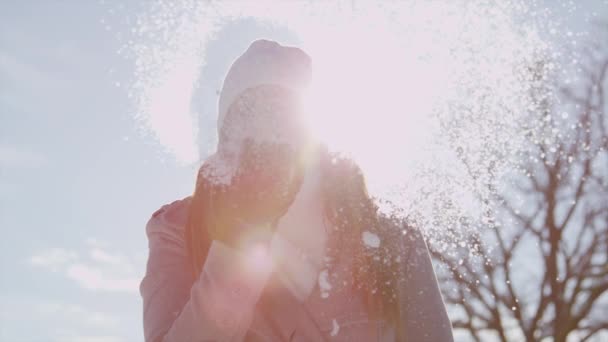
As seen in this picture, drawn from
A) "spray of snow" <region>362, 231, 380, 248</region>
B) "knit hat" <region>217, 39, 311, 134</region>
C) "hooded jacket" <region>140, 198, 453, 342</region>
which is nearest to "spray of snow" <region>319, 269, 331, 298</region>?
"hooded jacket" <region>140, 198, 453, 342</region>

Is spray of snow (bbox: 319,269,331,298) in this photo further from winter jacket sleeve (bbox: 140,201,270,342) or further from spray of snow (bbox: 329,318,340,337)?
winter jacket sleeve (bbox: 140,201,270,342)

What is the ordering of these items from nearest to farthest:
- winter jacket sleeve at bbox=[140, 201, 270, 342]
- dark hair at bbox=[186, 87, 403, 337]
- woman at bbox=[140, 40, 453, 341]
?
woman at bbox=[140, 40, 453, 341] < winter jacket sleeve at bbox=[140, 201, 270, 342] < dark hair at bbox=[186, 87, 403, 337]

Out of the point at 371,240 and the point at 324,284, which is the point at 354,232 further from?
the point at 324,284

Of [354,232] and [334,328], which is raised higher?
[354,232]

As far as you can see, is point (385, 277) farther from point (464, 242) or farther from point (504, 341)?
point (504, 341)

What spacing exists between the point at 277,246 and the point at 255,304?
0.57 feet

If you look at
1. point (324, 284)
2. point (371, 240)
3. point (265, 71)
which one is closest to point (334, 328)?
point (324, 284)

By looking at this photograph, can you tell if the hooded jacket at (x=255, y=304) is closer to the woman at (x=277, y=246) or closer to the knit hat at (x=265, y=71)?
the woman at (x=277, y=246)

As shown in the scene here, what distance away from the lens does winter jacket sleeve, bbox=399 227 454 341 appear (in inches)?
49.0

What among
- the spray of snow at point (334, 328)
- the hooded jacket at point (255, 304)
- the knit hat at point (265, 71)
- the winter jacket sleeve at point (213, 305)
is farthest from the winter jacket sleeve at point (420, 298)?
the knit hat at point (265, 71)

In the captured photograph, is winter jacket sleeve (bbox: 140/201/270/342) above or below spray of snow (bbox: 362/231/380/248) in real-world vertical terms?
below

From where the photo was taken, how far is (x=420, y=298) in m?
1.29

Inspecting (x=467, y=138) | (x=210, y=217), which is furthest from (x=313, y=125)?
(x=467, y=138)

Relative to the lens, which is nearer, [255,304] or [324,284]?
[255,304]
